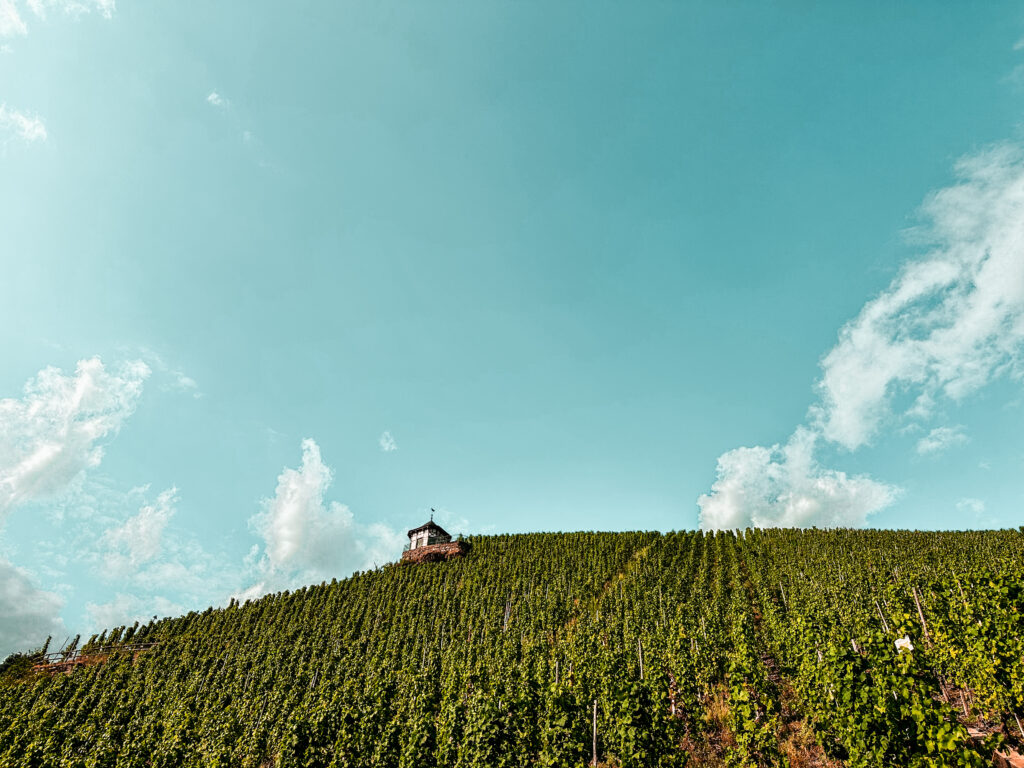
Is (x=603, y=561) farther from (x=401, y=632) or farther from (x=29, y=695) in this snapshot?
(x=29, y=695)

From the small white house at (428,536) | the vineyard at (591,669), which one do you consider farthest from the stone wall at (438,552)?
the vineyard at (591,669)

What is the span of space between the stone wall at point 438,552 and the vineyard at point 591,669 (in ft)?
24.8

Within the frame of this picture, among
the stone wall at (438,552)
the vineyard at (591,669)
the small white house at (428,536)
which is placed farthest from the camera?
the small white house at (428,536)

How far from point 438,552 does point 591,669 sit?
5374 cm

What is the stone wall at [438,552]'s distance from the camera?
72875mm

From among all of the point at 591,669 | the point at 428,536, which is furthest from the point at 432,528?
the point at 591,669

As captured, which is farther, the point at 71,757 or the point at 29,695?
the point at 29,695

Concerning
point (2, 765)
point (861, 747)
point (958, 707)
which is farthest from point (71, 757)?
point (958, 707)

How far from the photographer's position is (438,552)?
7369 cm

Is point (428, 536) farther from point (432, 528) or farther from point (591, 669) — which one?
point (591, 669)

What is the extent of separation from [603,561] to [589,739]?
143 ft

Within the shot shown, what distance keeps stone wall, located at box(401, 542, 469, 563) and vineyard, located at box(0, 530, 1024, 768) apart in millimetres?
7552

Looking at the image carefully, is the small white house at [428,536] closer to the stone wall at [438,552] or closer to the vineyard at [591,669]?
the stone wall at [438,552]

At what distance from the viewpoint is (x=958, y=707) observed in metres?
16.8
